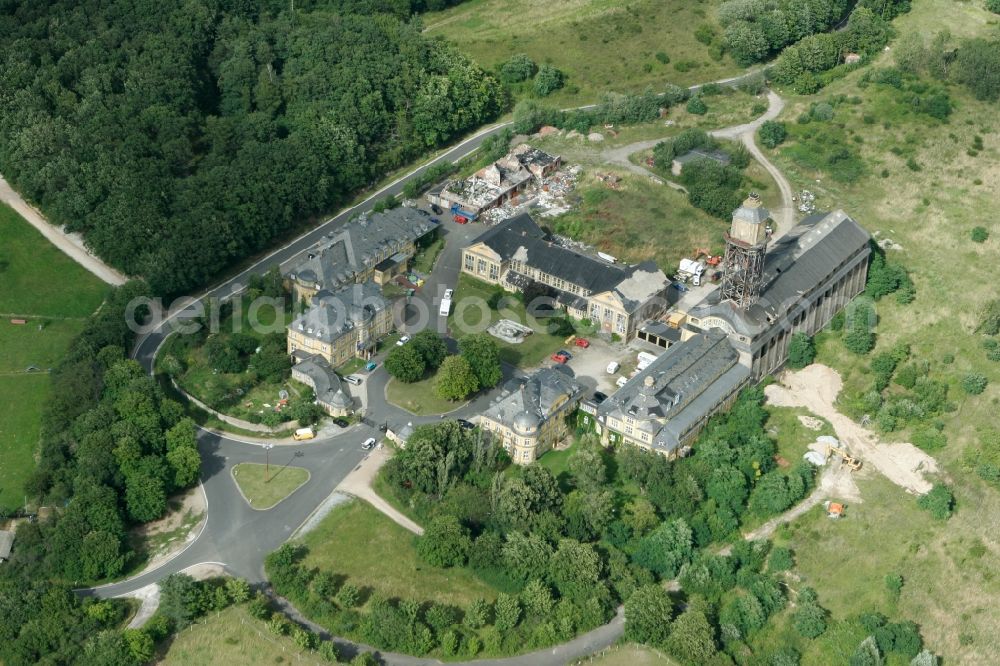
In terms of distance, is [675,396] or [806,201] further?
[806,201]

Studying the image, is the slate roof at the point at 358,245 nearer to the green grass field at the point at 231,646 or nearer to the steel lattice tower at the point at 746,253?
the steel lattice tower at the point at 746,253

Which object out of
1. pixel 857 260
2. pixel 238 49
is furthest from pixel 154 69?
pixel 857 260

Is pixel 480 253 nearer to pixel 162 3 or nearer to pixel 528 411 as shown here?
pixel 528 411

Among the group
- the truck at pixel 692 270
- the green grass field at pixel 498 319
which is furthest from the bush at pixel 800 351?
the green grass field at pixel 498 319

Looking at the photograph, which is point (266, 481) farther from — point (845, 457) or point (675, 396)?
point (845, 457)

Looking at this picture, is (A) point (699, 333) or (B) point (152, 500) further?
(A) point (699, 333)

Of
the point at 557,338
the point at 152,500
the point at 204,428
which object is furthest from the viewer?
the point at 557,338

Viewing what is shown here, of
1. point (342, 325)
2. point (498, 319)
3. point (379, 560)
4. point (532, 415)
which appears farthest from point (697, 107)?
point (379, 560)
